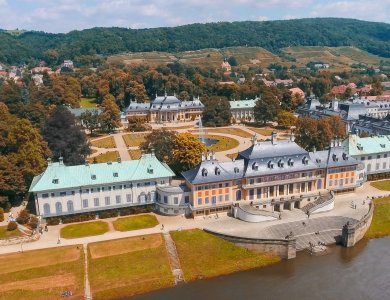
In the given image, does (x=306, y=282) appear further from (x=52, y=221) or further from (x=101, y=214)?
(x=52, y=221)

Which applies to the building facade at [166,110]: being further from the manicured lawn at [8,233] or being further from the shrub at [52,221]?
the manicured lawn at [8,233]

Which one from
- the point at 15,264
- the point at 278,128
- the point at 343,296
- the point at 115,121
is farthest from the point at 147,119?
the point at 343,296

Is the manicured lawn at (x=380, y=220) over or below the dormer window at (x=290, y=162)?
below

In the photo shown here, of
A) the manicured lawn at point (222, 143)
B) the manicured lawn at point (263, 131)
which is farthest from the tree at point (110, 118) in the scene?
the manicured lawn at point (263, 131)

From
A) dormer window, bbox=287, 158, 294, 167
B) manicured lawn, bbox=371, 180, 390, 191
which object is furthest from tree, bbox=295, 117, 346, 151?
dormer window, bbox=287, 158, 294, 167

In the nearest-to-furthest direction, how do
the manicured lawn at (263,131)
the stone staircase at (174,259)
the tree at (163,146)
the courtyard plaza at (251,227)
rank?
1. the stone staircase at (174,259)
2. the courtyard plaza at (251,227)
3. the tree at (163,146)
4. the manicured lawn at (263,131)

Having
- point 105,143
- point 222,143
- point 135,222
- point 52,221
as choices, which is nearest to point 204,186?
point 135,222
